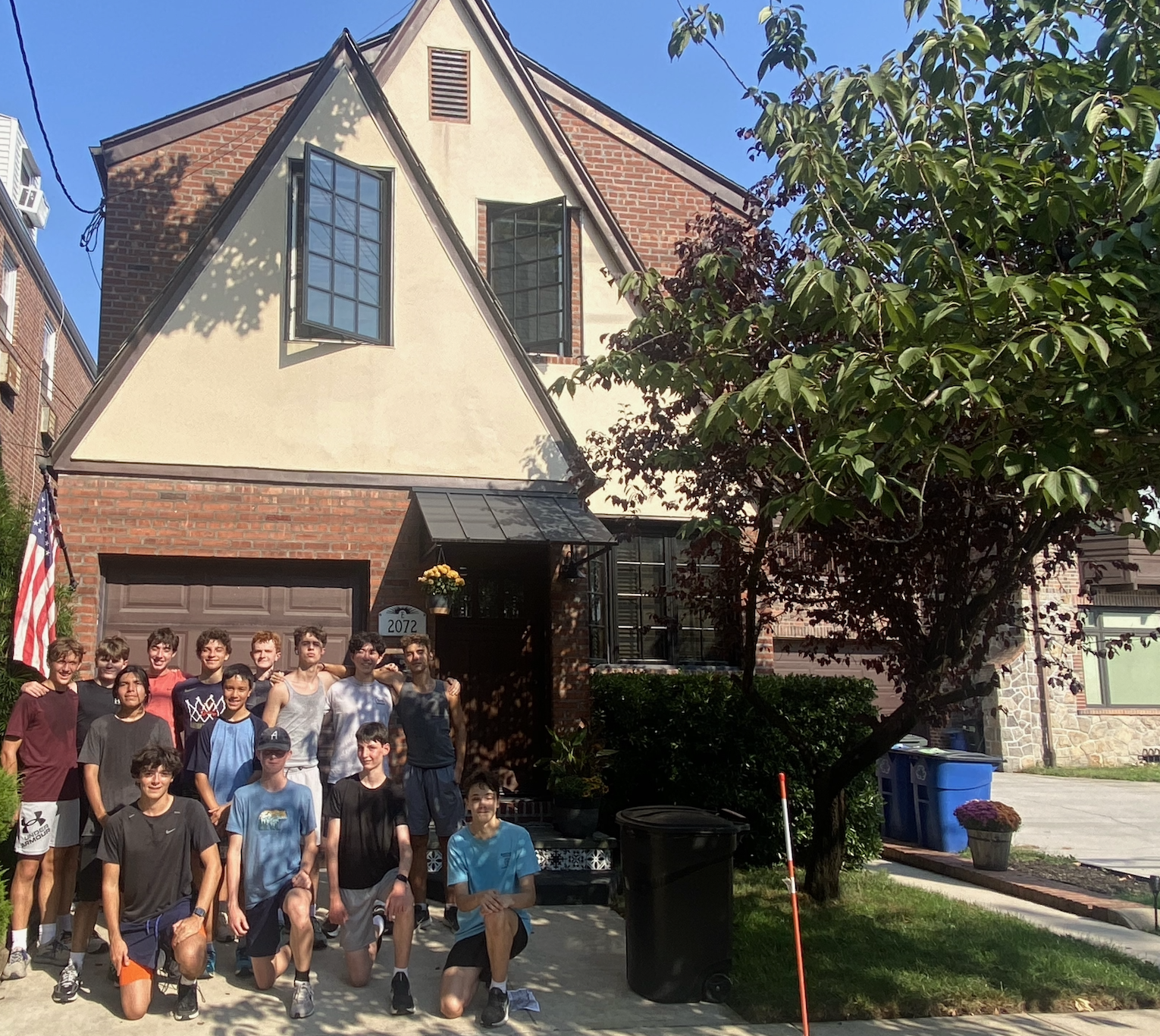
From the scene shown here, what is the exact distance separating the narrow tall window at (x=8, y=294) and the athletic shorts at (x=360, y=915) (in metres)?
13.2

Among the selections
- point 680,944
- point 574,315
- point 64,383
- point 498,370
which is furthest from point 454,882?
point 64,383

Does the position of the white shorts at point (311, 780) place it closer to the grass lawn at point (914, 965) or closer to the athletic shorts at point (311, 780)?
the athletic shorts at point (311, 780)

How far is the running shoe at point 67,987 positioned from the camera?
5.46m

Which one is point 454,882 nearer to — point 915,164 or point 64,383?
point 915,164

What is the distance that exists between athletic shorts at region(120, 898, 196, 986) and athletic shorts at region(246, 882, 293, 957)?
0.36m

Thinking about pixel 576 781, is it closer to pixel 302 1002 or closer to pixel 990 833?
pixel 302 1002

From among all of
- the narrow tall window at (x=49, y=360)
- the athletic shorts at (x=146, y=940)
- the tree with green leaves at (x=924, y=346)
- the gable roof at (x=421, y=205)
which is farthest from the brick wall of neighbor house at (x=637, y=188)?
the narrow tall window at (x=49, y=360)

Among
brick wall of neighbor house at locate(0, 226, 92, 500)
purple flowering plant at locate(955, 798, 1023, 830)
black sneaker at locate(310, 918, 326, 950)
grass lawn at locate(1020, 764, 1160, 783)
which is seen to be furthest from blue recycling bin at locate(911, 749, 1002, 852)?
brick wall of neighbor house at locate(0, 226, 92, 500)

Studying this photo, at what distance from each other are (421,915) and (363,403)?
4.49 meters

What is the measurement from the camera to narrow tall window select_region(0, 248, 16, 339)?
53.0 feet

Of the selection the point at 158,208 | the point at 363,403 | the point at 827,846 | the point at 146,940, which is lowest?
the point at 146,940

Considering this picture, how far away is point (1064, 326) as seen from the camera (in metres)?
4.16

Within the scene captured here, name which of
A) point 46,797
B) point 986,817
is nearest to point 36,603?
point 46,797

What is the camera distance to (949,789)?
10.8 meters
